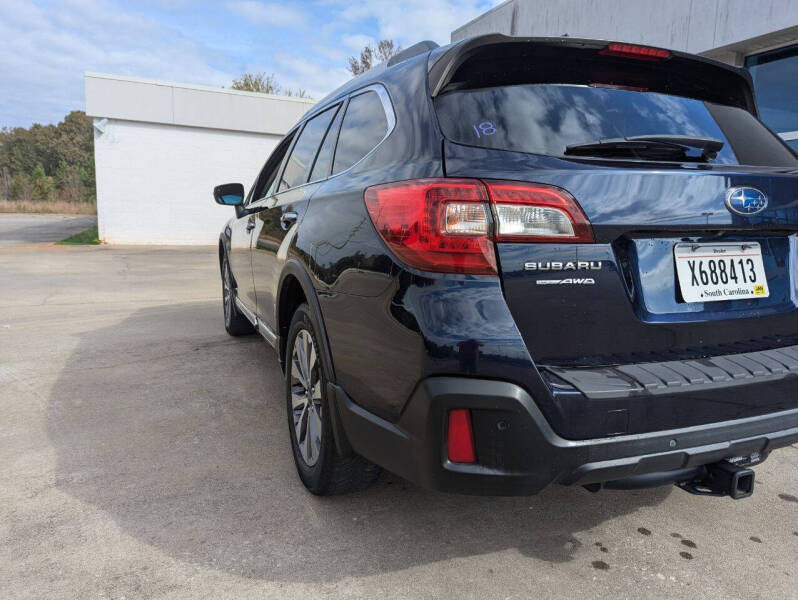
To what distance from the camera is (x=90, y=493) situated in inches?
99.2

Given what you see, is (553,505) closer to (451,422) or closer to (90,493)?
(451,422)

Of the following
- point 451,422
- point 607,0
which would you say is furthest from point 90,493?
point 607,0

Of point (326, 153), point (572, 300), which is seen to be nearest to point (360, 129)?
point (326, 153)

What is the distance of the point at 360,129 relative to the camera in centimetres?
250

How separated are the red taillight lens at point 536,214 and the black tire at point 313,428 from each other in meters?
0.94

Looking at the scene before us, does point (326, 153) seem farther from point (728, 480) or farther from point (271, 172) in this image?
point (728, 480)

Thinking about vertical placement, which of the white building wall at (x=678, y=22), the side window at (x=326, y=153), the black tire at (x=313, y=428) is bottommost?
the black tire at (x=313, y=428)

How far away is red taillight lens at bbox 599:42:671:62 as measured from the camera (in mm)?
2070

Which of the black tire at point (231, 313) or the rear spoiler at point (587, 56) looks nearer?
the rear spoiler at point (587, 56)

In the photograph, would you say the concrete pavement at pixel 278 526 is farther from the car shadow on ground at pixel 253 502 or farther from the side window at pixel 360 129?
the side window at pixel 360 129

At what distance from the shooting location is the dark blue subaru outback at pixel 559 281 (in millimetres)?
1620

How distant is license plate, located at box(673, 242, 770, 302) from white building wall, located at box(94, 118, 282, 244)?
16225mm

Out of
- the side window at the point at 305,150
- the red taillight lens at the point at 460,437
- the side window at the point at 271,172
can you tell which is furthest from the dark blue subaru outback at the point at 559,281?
the side window at the point at 271,172

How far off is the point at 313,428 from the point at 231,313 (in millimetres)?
→ 3050
